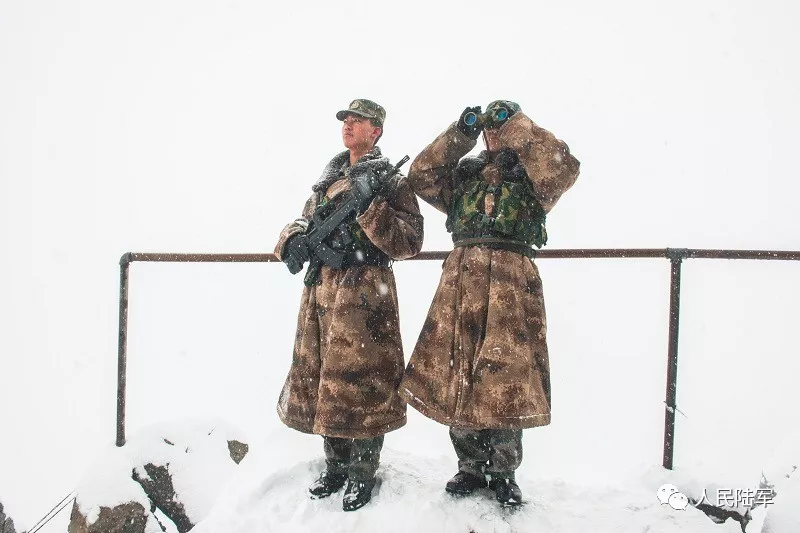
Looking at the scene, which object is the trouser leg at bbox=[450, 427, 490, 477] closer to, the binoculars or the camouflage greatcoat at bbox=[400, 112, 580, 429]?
the camouflage greatcoat at bbox=[400, 112, 580, 429]

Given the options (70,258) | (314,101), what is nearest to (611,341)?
(70,258)

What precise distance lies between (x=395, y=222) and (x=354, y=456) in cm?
109

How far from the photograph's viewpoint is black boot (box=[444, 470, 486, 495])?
2293 millimetres

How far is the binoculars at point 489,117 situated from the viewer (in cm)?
228

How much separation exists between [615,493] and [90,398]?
52850 mm

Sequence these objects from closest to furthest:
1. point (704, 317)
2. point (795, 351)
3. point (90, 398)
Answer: point (795, 351), point (704, 317), point (90, 398)

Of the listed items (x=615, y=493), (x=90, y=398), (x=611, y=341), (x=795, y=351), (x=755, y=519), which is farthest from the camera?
(x=90, y=398)

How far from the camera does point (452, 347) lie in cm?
226

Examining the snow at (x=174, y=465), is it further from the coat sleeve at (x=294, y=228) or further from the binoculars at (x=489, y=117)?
the binoculars at (x=489, y=117)

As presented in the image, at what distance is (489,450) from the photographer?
7.49ft

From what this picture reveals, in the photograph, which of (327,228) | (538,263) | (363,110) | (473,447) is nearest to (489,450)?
(473,447)

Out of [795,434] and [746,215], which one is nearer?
[795,434]

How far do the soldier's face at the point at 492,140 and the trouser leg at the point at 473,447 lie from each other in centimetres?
130

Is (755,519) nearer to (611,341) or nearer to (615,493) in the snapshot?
(615,493)
